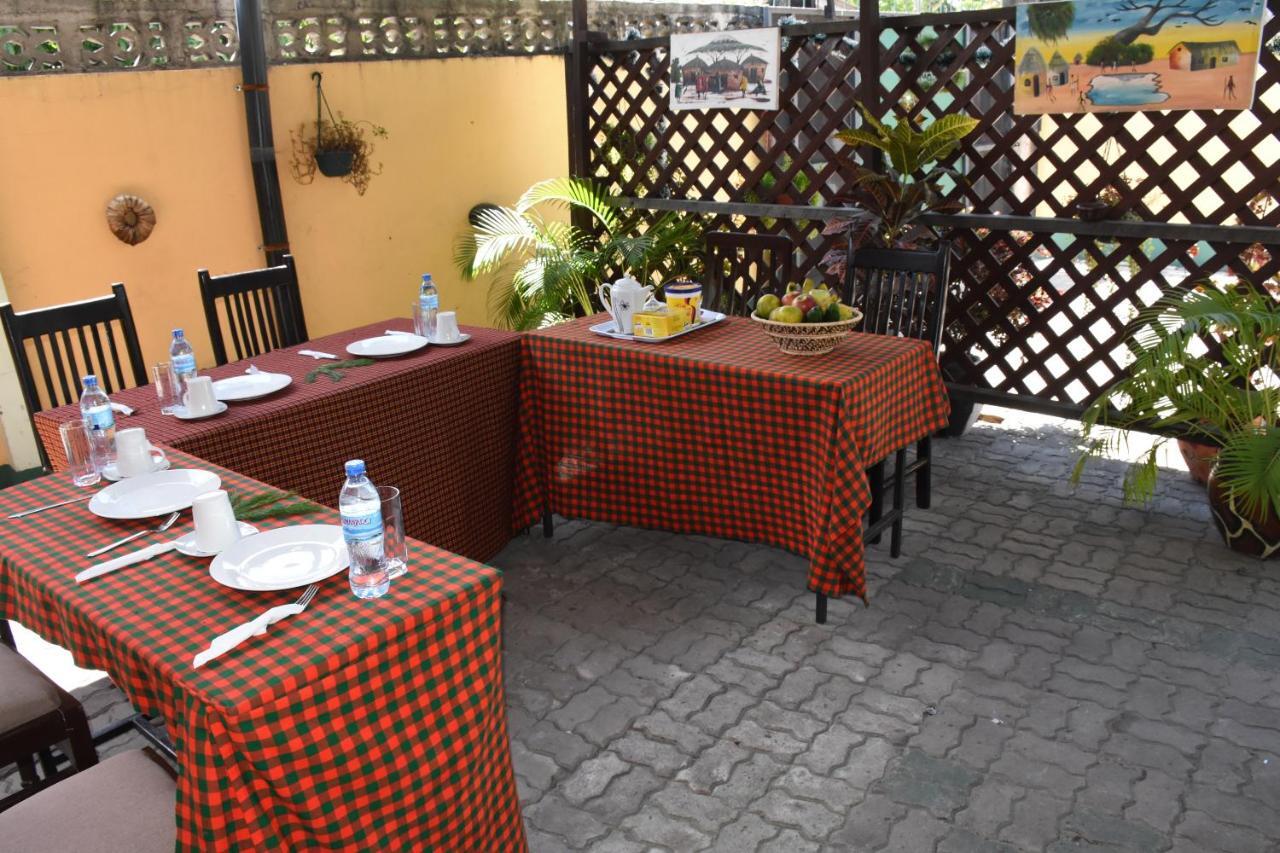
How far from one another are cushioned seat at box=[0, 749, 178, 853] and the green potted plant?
9.81 feet

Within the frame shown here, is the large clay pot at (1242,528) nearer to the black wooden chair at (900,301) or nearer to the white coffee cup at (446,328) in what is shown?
the black wooden chair at (900,301)

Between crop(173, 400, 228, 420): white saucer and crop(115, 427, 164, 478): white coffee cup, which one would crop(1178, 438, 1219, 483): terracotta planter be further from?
crop(115, 427, 164, 478): white coffee cup

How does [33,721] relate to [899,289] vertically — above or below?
below

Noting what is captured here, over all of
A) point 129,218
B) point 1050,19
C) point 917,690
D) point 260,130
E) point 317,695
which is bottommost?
point 917,690

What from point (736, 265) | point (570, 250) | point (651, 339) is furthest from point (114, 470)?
point (570, 250)

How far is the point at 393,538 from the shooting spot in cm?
176

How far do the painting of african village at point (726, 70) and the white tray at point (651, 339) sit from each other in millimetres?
1575

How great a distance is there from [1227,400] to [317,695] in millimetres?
3025

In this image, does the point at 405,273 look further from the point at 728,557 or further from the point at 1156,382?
the point at 1156,382

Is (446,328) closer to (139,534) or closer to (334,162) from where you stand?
(139,534)

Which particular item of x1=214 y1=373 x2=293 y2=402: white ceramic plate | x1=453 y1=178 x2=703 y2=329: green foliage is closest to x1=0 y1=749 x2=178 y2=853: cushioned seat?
x1=214 y1=373 x2=293 y2=402: white ceramic plate

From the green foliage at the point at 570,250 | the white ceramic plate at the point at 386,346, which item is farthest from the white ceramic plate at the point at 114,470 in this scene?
the green foliage at the point at 570,250

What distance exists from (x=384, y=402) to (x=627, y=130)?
2853mm

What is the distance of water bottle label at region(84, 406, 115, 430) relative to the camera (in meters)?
2.20
